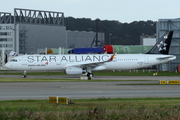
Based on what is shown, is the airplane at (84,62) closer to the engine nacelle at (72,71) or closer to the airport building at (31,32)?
the engine nacelle at (72,71)

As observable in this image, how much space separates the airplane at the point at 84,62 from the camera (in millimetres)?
55594

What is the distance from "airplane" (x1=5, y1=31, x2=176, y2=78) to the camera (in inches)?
2189

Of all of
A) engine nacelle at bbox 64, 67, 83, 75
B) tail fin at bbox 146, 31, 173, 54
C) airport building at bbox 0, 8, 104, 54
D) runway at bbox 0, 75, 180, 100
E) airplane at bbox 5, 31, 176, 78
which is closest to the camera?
runway at bbox 0, 75, 180, 100

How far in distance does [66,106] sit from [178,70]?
166ft

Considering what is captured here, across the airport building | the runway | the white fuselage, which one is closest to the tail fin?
the white fuselage

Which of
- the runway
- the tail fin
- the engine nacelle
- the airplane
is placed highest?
the tail fin

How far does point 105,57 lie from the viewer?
58.2 metres

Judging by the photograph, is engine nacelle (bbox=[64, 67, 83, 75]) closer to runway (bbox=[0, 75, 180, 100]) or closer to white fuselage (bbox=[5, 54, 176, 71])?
white fuselage (bbox=[5, 54, 176, 71])

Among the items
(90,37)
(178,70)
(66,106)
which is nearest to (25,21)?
(90,37)

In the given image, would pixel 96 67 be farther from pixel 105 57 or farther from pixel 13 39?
pixel 13 39

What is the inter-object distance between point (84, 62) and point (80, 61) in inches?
25.1

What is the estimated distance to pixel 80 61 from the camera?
5709 centimetres

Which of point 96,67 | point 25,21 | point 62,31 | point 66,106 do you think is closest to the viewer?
point 66,106

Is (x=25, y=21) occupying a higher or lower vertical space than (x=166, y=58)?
higher
